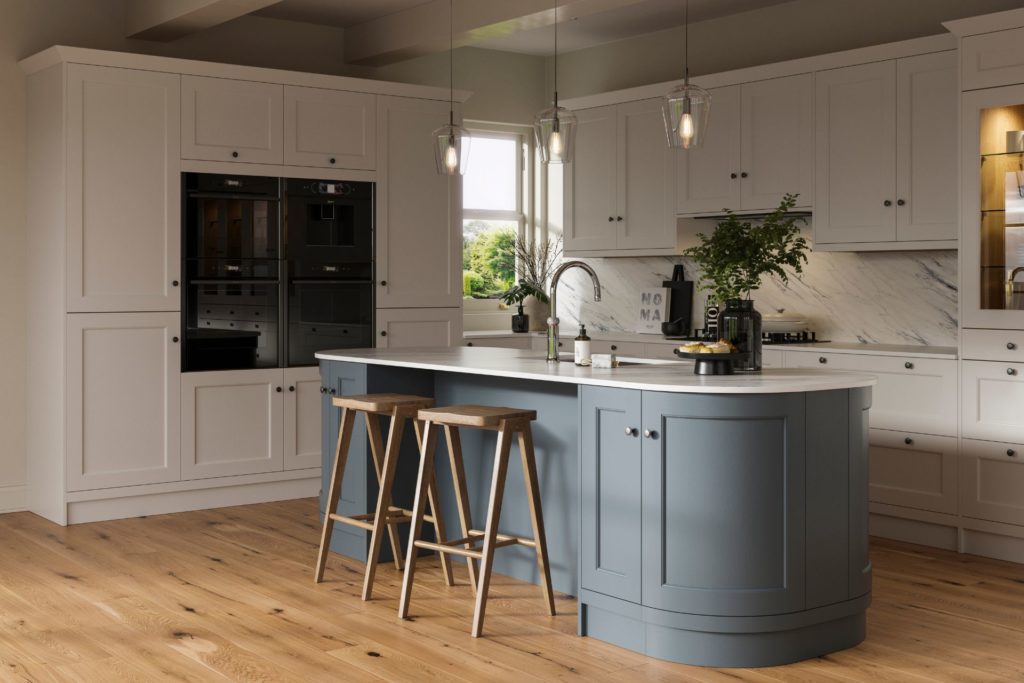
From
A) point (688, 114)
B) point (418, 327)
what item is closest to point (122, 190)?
point (418, 327)

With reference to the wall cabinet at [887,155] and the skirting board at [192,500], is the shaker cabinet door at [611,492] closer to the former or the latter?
the wall cabinet at [887,155]

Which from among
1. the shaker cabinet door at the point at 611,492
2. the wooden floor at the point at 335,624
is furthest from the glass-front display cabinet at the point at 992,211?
the shaker cabinet door at the point at 611,492

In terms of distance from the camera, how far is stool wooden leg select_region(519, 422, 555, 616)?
3.96 metres

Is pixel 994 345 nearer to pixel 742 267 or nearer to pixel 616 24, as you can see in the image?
pixel 742 267

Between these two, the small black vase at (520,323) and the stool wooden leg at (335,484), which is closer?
the stool wooden leg at (335,484)

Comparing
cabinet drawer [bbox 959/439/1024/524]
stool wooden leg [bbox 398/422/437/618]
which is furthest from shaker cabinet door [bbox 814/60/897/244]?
stool wooden leg [bbox 398/422/437/618]

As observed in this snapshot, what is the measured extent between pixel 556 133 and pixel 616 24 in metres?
2.88

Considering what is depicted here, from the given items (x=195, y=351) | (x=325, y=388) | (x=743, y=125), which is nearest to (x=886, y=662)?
(x=325, y=388)

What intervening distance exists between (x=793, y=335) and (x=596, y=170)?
1.63 metres

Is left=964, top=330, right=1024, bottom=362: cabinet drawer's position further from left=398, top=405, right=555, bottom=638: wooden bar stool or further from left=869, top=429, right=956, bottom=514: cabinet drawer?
left=398, top=405, right=555, bottom=638: wooden bar stool

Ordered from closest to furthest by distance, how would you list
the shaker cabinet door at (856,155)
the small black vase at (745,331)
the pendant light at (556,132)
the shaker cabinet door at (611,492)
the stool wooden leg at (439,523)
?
the shaker cabinet door at (611,492), the small black vase at (745,331), the pendant light at (556,132), the stool wooden leg at (439,523), the shaker cabinet door at (856,155)

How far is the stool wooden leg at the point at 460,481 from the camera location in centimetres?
425

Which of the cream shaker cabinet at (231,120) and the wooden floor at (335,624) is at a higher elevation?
the cream shaker cabinet at (231,120)

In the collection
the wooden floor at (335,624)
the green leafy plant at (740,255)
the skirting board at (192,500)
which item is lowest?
the wooden floor at (335,624)
